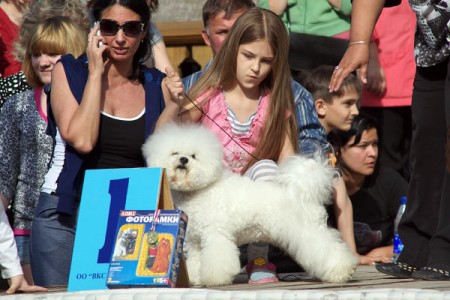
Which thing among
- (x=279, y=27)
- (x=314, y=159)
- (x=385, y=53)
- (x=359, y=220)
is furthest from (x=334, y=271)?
(x=385, y=53)

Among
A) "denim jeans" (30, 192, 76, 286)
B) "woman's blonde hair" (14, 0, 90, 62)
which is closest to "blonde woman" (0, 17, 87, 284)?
"woman's blonde hair" (14, 0, 90, 62)

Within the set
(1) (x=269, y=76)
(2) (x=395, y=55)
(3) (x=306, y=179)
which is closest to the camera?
(3) (x=306, y=179)

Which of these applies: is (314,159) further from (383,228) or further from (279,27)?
(383,228)

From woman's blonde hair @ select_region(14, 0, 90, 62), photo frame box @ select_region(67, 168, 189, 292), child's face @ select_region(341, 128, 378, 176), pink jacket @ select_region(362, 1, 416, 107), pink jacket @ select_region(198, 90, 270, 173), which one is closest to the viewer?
photo frame box @ select_region(67, 168, 189, 292)

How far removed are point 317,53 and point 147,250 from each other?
10.4 feet

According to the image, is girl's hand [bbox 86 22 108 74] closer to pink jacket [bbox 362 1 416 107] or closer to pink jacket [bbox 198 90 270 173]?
pink jacket [bbox 198 90 270 173]

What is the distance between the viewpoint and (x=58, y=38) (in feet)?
21.9

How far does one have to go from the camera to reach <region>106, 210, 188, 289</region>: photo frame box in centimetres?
483

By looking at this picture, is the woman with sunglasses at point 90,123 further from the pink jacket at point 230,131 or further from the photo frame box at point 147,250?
the photo frame box at point 147,250

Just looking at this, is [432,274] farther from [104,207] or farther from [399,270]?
[104,207]

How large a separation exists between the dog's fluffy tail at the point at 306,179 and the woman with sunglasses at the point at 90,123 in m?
0.77

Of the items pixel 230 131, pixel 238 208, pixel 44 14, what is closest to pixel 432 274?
pixel 238 208

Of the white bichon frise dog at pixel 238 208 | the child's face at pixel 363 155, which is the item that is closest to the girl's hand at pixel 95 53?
the white bichon frise dog at pixel 238 208

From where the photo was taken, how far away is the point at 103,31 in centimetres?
566
